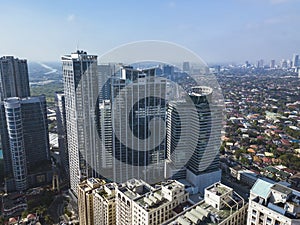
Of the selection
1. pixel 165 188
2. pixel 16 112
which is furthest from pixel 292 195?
pixel 16 112

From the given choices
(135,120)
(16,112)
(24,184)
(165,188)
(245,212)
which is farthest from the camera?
(24,184)

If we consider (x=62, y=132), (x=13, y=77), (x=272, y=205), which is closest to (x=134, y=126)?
(x=62, y=132)

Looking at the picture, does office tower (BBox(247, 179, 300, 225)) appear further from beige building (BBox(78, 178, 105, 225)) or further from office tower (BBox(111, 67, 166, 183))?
office tower (BBox(111, 67, 166, 183))

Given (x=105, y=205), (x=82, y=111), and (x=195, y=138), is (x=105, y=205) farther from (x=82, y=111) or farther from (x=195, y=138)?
(x=195, y=138)

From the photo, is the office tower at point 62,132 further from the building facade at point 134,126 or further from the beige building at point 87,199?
the beige building at point 87,199

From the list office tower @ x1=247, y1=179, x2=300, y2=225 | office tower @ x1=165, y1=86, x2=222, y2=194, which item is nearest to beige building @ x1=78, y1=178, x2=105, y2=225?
office tower @ x1=247, y1=179, x2=300, y2=225

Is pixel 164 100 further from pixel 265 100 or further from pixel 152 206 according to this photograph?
pixel 265 100
